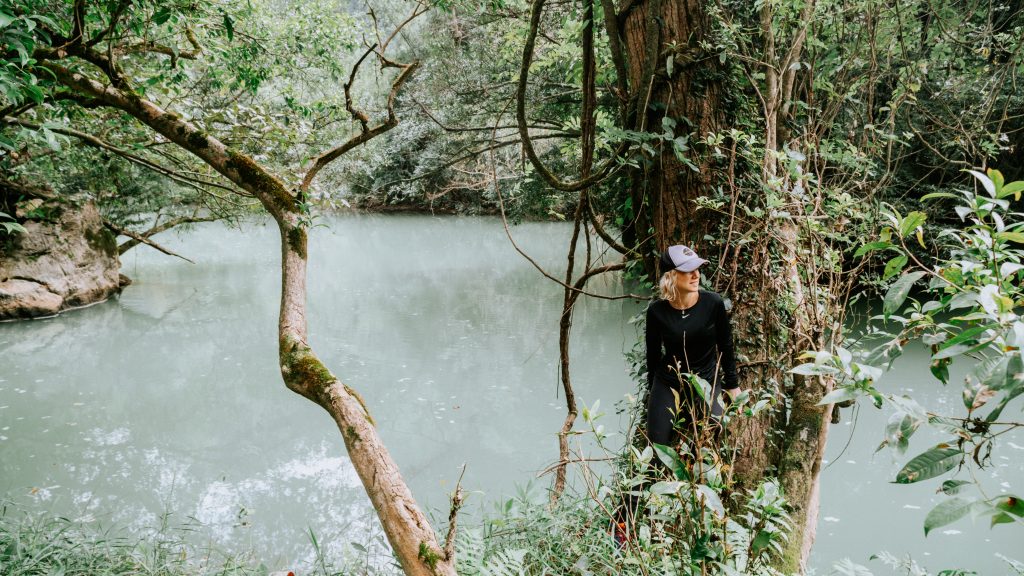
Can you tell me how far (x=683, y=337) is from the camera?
232 cm

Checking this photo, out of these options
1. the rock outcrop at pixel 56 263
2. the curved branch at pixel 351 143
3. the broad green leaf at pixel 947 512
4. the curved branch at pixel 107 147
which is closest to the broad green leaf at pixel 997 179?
the broad green leaf at pixel 947 512

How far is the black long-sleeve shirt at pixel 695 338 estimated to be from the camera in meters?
2.37

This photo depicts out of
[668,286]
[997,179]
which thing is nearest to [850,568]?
[997,179]

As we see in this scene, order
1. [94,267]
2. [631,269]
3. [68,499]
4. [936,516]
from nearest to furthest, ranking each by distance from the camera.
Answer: [936,516] < [631,269] < [68,499] < [94,267]

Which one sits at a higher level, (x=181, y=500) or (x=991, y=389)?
(x=991, y=389)

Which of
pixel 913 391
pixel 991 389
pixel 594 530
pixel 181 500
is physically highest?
pixel 991 389

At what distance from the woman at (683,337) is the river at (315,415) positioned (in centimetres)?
59

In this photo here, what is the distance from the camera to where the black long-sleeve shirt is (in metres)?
2.37

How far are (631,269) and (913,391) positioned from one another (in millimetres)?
4321

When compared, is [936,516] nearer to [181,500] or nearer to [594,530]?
[594,530]

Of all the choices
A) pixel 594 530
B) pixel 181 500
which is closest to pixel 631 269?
pixel 594 530

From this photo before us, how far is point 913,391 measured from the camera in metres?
5.73

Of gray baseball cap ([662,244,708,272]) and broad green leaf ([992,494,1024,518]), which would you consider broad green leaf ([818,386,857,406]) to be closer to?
broad green leaf ([992,494,1024,518])

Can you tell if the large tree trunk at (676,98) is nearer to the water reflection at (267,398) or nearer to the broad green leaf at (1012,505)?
the water reflection at (267,398)
